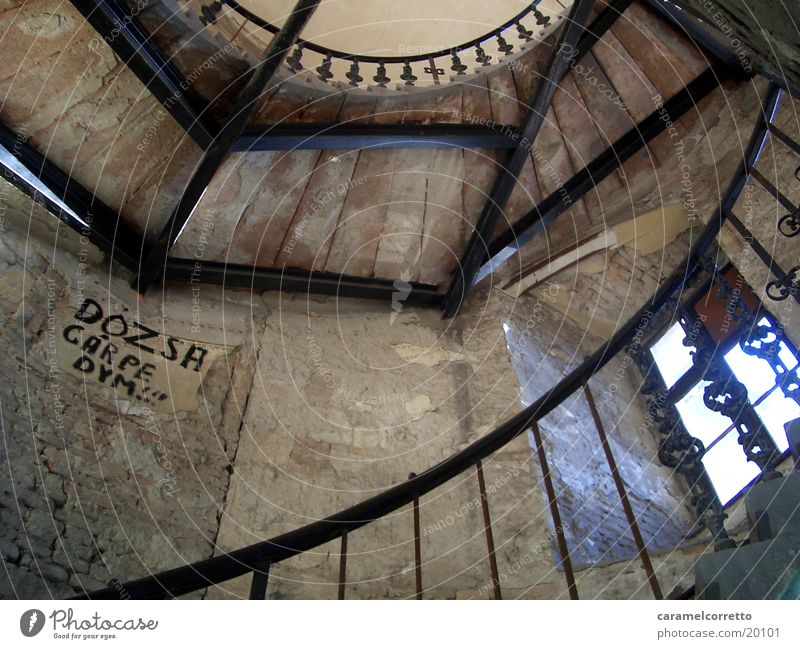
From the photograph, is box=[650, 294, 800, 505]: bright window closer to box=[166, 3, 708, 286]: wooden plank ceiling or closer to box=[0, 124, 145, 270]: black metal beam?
box=[166, 3, 708, 286]: wooden plank ceiling

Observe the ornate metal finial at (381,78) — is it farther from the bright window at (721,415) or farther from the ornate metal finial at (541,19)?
the bright window at (721,415)

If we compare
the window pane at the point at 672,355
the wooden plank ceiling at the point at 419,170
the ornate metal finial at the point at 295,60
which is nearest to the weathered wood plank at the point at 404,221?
the wooden plank ceiling at the point at 419,170

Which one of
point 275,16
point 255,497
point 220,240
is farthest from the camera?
point 275,16

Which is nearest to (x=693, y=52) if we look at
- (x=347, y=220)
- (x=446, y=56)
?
(x=446, y=56)

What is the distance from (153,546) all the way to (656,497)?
295 cm

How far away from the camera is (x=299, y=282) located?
4.27 m

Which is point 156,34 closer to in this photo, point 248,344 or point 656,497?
point 248,344

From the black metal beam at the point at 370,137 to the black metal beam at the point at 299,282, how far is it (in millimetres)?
882

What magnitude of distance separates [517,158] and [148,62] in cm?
205

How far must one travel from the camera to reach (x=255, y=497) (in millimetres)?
3432

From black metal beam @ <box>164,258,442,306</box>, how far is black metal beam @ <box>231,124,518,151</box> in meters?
0.88

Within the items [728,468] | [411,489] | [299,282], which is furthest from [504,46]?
[411,489]

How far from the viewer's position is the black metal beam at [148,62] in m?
2.95

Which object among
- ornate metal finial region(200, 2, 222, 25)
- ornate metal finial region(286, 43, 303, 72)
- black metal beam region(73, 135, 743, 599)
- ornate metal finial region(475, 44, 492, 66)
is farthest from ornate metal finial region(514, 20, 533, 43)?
black metal beam region(73, 135, 743, 599)
